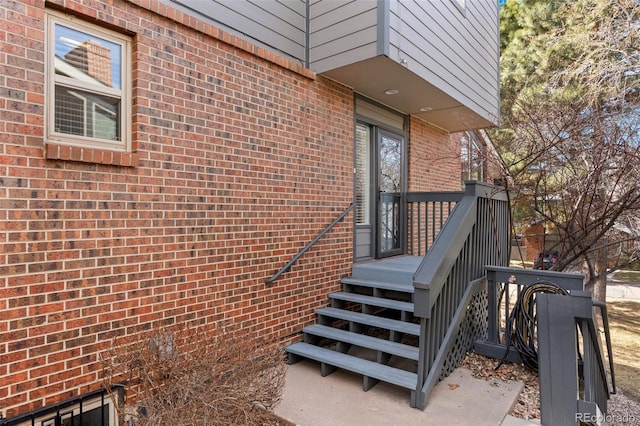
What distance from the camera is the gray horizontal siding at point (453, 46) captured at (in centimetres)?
430

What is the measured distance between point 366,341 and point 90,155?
9.59ft

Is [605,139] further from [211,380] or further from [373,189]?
[211,380]

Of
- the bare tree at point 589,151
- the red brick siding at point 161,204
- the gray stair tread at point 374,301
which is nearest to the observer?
the red brick siding at point 161,204

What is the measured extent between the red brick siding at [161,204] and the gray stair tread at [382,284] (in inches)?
12.3

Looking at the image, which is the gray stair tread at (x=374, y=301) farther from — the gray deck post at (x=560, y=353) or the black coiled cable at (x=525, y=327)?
the gray deck post at (x=560, y=353)

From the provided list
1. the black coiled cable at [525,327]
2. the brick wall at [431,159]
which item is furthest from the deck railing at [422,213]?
the black coiled cable at [525,327]

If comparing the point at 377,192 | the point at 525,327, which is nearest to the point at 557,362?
the point at 525,327

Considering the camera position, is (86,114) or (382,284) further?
(382,284)

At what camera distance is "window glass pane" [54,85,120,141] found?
2.66 meters

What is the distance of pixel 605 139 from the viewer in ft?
15.7

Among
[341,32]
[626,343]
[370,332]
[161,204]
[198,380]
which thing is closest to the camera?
[198,380]

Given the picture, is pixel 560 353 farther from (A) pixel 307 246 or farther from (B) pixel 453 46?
(B) pixel 453 46

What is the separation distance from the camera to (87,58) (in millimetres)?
2799

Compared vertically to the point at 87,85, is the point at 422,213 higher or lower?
lower
